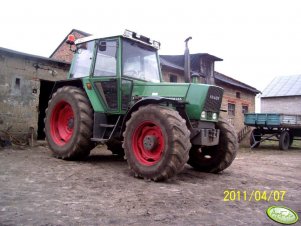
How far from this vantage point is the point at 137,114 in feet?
17.7

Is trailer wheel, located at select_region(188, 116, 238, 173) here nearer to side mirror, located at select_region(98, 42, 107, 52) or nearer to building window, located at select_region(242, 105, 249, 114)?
side mirror, located at select_region(98, 42, 107, 52)

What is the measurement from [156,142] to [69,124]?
253cm

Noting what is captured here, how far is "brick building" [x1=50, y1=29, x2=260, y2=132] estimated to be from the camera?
17.3 meters

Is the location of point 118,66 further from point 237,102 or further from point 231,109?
point 237,102

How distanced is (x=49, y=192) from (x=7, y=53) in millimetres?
6816

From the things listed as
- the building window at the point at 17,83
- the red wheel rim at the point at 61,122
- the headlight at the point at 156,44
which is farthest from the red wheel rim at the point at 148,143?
the building window at the point at 17,83

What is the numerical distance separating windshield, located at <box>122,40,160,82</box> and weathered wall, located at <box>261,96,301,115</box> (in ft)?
86.6

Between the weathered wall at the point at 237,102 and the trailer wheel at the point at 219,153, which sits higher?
the weathered wall at the point at 237,102

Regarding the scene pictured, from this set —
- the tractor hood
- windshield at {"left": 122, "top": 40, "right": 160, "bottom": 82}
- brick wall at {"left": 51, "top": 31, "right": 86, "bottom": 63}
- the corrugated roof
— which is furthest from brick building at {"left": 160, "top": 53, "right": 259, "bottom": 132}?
the tractor hood

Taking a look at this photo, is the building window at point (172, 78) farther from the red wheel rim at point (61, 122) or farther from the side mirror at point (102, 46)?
the side mirror at point (102, 46)

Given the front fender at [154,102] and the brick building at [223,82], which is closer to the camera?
the front fender at [154,102]

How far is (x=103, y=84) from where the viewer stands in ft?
21.7

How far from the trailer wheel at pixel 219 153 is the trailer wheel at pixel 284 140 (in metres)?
10.5

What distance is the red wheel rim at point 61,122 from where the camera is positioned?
23.6 ft
